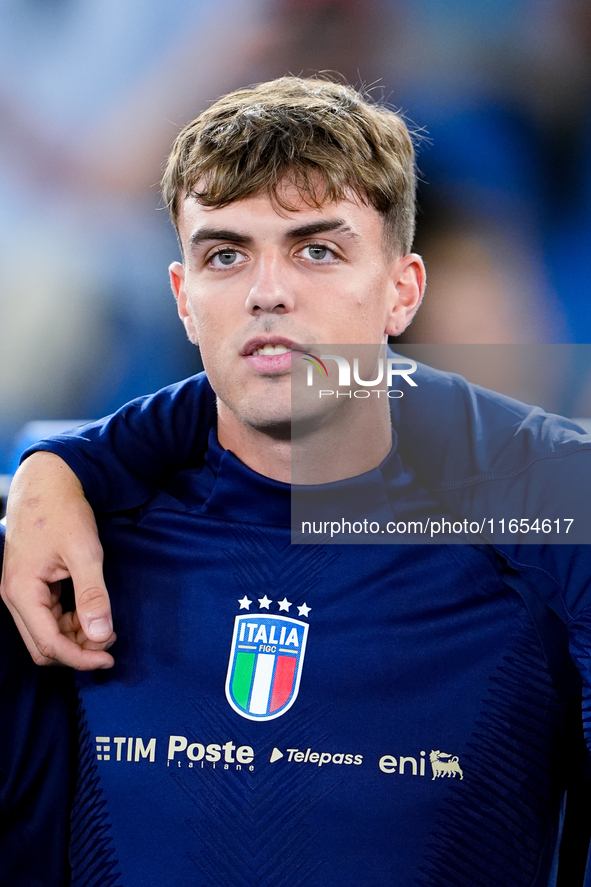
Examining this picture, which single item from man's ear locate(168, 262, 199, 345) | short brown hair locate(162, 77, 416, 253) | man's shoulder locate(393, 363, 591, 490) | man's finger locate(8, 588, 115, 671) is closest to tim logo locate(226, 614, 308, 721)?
man's finger locate(8, 588, 115, 671)

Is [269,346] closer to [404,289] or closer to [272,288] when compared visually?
[272,288]

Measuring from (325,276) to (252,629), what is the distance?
44 cm

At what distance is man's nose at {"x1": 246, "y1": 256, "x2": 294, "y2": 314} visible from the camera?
3.28 ft

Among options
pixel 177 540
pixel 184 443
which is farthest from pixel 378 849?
pixel 184 443

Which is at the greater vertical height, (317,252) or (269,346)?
(317,252)

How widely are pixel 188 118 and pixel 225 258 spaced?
174 centimetres

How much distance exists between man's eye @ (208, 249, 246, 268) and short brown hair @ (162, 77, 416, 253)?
0.20 feet

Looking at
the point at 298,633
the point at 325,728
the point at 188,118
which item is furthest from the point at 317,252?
the point at 188,118

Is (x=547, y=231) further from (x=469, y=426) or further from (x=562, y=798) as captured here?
(x=562, y=798)

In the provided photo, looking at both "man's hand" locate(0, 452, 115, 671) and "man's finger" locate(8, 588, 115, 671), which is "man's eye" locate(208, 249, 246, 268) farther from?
"man's finger" locate(8, 588, 115, 671)

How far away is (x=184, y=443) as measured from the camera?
1.16m

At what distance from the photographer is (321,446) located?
3.63 feet

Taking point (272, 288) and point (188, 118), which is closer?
point (272, 288)

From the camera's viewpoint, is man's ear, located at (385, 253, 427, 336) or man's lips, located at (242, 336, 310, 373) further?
man's ear, located at (385, 253, 427, 336)
